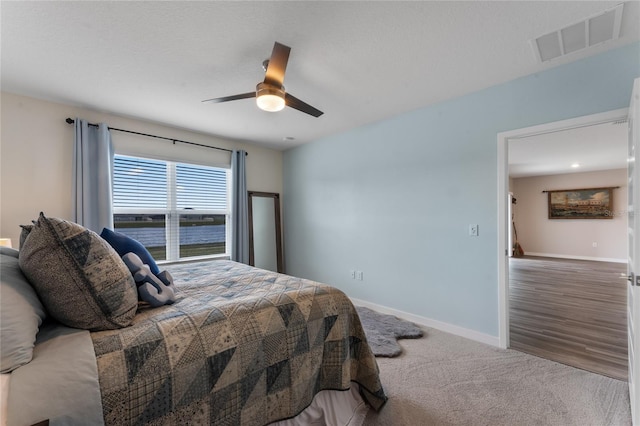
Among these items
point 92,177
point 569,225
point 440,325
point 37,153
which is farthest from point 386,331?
point 569,225

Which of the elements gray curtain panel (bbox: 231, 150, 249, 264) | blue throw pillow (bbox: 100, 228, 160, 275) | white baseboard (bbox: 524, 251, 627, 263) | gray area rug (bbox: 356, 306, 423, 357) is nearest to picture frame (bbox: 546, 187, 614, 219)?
white baseboard (bbox: 524, 251, 627, 263)

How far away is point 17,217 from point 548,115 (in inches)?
202

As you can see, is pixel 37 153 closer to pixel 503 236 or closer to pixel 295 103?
pixel 295 103

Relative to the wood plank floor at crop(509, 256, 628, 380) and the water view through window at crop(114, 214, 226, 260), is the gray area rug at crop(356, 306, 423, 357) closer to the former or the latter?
the wood plank floor at crop(509, 256, 628, 380)

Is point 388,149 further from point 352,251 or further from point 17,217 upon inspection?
point 17,217

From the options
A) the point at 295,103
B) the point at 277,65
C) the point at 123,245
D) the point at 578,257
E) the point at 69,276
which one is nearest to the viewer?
the point at 69,276

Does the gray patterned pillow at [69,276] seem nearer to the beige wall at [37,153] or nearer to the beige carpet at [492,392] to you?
the beige carpet at [492,392]

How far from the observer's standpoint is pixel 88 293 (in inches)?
44.2

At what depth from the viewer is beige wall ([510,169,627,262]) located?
704 cm

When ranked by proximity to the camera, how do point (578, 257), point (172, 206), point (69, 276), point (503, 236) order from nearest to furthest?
point (69, 276)
point (503, 236)
point (172, 206)
point (578, 257)

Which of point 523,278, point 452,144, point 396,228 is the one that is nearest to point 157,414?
point 396,228

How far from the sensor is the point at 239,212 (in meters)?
4.31

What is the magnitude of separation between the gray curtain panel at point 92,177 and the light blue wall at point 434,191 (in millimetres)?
2720

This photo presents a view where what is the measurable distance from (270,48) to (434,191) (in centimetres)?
222
